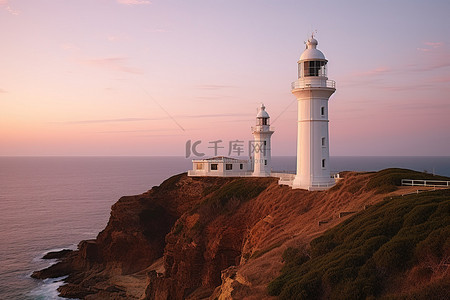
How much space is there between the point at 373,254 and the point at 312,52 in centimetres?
2047

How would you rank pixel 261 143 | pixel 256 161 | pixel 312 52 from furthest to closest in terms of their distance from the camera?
pixel 261 143 < pixel 256 161 < pixel 312 52

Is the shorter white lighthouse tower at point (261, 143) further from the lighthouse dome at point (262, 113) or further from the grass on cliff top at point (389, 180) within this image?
the grass on cliff top at point (389, 180)

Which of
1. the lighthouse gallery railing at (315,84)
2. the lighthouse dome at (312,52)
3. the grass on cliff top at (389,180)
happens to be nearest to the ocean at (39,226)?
the grass on cliff top at (389,180)

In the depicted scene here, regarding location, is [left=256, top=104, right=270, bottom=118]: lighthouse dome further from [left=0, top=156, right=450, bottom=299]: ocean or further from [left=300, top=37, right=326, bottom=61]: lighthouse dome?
[left=300, top=37, right=326, bottom=61]: lighthouse dome

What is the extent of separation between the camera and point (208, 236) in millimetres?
35750

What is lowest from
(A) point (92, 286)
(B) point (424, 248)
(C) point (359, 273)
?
(A) point (92, 286)

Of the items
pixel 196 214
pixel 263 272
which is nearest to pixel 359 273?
pixel 263 272

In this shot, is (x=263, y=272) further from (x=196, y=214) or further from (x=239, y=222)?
(x=196, y=214)

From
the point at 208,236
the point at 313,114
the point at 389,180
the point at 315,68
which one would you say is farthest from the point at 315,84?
the point at 208,236

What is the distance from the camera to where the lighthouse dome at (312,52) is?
29.9 m

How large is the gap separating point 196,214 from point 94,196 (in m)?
75.1

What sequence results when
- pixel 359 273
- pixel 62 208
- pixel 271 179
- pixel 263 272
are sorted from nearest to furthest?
pixel 359 273 → pixel 263 272 → pixel 271 179 → pixel 62 208

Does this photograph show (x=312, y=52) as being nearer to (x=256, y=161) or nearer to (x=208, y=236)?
(x=208, y=236)

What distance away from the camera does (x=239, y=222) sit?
3509 cm
